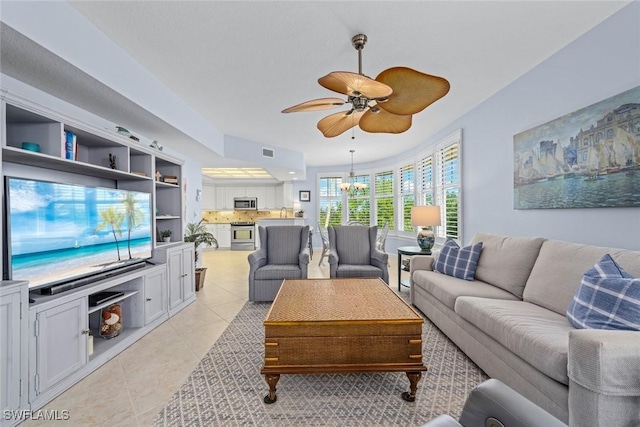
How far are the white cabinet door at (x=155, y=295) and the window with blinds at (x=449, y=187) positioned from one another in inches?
157

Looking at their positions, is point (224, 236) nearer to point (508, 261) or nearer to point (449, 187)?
point (449, 187)

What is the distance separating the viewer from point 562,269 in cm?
199

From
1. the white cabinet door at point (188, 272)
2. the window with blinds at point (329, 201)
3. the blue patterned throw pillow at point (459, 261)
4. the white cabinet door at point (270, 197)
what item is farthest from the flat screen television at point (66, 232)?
the white cabinet door at point (270, 197)

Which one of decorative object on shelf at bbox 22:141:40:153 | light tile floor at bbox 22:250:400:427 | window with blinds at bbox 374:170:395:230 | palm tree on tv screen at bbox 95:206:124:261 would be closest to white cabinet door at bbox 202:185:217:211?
window with blinds at bbox 374:170:395:230

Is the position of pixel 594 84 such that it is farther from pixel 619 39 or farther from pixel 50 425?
pixel 50 425

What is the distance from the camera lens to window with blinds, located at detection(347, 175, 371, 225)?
7648mm

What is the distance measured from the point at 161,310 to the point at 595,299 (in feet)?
11.7

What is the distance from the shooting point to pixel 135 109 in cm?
269

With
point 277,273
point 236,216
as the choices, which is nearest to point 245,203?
point 236,216

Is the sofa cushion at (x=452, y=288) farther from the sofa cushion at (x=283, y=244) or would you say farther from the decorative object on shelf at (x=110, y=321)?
the decorative object on shelf at (x=110, y=321)

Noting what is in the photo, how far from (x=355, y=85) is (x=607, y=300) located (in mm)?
1797

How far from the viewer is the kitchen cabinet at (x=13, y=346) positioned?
148 cm

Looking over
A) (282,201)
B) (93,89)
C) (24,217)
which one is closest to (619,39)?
(93,89)

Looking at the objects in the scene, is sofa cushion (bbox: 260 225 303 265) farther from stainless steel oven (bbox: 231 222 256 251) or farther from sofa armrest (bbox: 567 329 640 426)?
stainless steel oven (bbox: 231 222 256 251)
